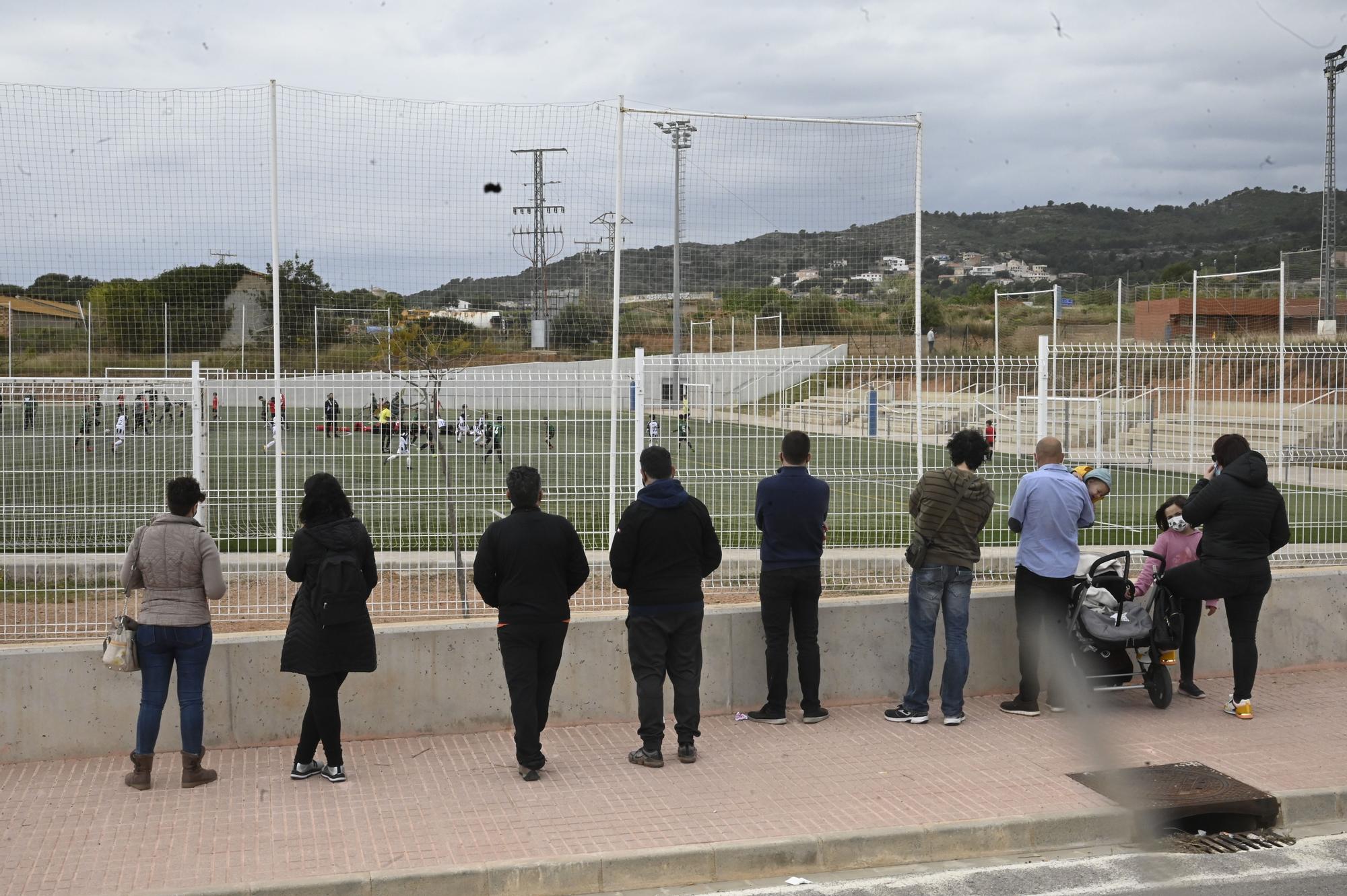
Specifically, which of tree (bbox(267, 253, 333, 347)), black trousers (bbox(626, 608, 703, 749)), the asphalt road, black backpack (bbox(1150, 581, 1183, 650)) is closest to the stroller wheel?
black backpack (bbox(1150, 581, 1183, 650))

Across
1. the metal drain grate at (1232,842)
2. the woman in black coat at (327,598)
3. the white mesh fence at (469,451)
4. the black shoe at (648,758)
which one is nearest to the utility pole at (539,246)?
the white mesh fence at (469,451)

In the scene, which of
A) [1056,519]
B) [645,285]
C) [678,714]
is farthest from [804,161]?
[678,714]

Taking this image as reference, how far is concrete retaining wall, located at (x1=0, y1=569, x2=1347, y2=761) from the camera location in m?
7.02

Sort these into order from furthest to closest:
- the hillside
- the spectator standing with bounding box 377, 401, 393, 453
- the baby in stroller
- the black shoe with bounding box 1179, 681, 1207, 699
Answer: the hillside < the spectator standing with bounding box 377, 401, 393, 453 < the black shoe with bounding box 1179, 681, 1207, 699 < the baby in stroller

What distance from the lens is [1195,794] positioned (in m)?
6.49

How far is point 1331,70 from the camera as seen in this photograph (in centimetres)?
3878

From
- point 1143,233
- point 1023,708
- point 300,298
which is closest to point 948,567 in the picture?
point 1023,708

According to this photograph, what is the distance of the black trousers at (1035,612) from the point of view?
7.99 metres

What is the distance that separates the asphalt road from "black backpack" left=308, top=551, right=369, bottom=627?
2.43 meters

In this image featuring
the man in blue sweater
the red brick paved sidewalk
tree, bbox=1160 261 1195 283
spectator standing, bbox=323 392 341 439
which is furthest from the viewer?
tree, bbox=1160 261 1195 283

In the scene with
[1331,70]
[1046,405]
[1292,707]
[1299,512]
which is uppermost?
[1331,70]

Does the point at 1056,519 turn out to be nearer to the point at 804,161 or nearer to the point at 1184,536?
the point at 1184,536

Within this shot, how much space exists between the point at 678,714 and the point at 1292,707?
4.43 metres

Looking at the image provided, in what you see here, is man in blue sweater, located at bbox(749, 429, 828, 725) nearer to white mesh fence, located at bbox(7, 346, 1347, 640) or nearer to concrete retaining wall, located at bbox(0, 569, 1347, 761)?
concrete retaining wall, located at bbox(0, 569, 1347, 761)
